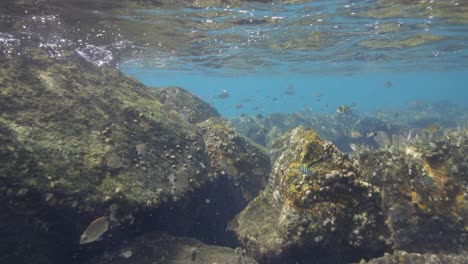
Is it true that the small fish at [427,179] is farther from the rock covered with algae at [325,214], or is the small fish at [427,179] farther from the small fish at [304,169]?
the small fish at [304,169]

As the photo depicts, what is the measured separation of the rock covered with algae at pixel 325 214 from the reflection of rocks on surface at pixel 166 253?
3.12ft

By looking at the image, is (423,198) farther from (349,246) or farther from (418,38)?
(418,38)

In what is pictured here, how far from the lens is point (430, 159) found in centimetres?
820

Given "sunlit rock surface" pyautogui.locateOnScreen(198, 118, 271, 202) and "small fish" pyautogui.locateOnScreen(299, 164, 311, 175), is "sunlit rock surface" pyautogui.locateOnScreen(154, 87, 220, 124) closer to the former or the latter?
"sunlit rock surface" pyautogui.locateOnScreen(198, 118, 271, 202)

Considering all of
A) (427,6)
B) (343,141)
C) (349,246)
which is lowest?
(343,141)

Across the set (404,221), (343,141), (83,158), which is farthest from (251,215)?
(343,141)

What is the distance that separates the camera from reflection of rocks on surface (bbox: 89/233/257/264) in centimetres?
688

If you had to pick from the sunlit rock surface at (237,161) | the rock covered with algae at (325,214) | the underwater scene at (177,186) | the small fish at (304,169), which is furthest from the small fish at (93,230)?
the sunlit rock surface at (237,161)

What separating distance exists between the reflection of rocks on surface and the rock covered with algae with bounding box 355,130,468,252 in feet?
11.9

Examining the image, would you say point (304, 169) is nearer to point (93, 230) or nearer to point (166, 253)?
point (166, 253)

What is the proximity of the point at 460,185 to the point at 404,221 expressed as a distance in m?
1.60

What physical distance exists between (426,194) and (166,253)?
6.03 m

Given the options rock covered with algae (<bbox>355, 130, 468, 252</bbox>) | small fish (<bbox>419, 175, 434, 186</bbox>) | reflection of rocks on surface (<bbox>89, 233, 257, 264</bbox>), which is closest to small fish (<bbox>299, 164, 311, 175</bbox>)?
reflection of rocks on surface (<bbox>89, 233, 257, 264</bbox>)

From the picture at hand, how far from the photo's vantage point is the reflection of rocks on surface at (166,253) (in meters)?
6.88
